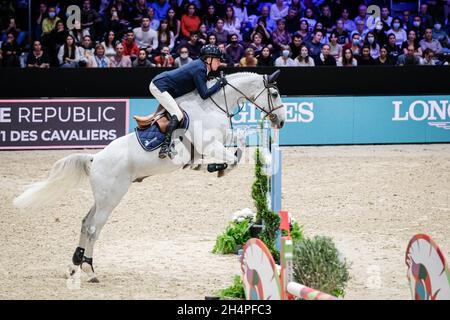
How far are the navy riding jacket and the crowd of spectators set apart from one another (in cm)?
765

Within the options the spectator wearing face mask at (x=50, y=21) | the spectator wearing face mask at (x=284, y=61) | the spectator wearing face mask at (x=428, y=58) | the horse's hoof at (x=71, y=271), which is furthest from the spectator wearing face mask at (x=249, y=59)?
the horse's hoof at (x=71, y=271)

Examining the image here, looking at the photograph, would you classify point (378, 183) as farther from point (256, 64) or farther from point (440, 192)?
point (256, 64)

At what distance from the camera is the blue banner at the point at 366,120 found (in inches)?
713

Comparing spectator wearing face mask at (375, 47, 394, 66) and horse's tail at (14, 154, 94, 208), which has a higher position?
spectator wearing face mask at (375, 47, 394, 66)

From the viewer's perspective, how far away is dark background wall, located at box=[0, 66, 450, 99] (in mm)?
17297

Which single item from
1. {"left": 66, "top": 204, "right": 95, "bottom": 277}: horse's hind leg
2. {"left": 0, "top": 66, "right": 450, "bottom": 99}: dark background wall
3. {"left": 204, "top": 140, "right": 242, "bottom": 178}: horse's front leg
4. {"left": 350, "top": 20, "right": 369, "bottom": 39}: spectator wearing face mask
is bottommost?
{"left": 66, "top": 204, "right": 95, "bottom": 277}: horse's hind leg

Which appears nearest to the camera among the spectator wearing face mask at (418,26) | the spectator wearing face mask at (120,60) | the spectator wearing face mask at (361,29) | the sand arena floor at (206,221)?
the sand arena floor at (206,221)

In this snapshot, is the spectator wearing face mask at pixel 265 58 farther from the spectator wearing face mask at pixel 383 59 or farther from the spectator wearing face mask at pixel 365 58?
the spectator wearing face mask at pixel 383 59

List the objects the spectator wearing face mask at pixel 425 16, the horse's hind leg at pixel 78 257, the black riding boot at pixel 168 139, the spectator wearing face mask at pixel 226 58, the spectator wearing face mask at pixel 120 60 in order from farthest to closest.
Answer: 1. the spectator wearing face mask at pixel 425 16
2. the spectator wearing face mask at pixel 226 58
3. the spectator wearing face mask at pixel 120 60
4. the black riding boot at pixel 168 139
5. the horse's hind leg at pixel 78 257

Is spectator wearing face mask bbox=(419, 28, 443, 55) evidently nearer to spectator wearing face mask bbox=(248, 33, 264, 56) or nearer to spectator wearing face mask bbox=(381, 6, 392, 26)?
spectator wearing face mask bbox=(381, 6, 392, 26)

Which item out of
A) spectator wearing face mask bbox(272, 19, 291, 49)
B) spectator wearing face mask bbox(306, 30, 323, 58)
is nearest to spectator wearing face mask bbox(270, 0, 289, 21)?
spectator wearing face mask bbox(272, 19, 291, 49)

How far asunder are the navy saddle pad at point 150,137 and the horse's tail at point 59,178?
25.6 inches

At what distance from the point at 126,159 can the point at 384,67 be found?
970cm
